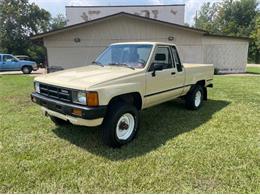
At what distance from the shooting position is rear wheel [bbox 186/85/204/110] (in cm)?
659

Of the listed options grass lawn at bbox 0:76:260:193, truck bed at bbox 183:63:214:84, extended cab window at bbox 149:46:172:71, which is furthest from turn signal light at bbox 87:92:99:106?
truck bed at bbox 183:63:214:84

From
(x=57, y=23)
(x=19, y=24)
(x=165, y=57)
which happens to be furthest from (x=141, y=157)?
(x=57, y=23)

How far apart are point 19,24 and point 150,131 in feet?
138

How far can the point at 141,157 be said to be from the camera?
12.7 ft

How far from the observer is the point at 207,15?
7325cm

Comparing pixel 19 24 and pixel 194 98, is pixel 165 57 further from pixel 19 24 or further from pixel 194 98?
pixel 19 24

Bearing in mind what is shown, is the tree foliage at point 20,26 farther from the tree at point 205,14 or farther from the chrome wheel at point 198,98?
the tree at point 205,14

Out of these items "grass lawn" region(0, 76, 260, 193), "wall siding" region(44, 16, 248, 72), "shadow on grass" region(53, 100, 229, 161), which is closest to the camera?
"grass lawn" region(0, 76, 260, 193)

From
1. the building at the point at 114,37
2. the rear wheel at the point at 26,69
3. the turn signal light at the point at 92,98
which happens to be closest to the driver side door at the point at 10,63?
the rear wheel at the point at 26,69

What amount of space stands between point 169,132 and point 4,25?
4225 centimetres

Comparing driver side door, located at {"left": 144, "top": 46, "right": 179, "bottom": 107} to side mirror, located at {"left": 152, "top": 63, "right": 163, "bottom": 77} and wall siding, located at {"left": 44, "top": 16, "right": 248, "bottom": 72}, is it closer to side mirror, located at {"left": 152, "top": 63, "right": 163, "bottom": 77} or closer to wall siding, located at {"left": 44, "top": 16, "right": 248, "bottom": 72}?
side mirror, located at {"left": 152, "top": 63, "right": 163, "bottom": 77}

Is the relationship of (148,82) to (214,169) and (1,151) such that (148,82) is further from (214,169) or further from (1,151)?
(1,151)

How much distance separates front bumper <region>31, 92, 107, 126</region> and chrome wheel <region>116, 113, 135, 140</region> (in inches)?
21.4

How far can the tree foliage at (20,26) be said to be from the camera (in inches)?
1491
